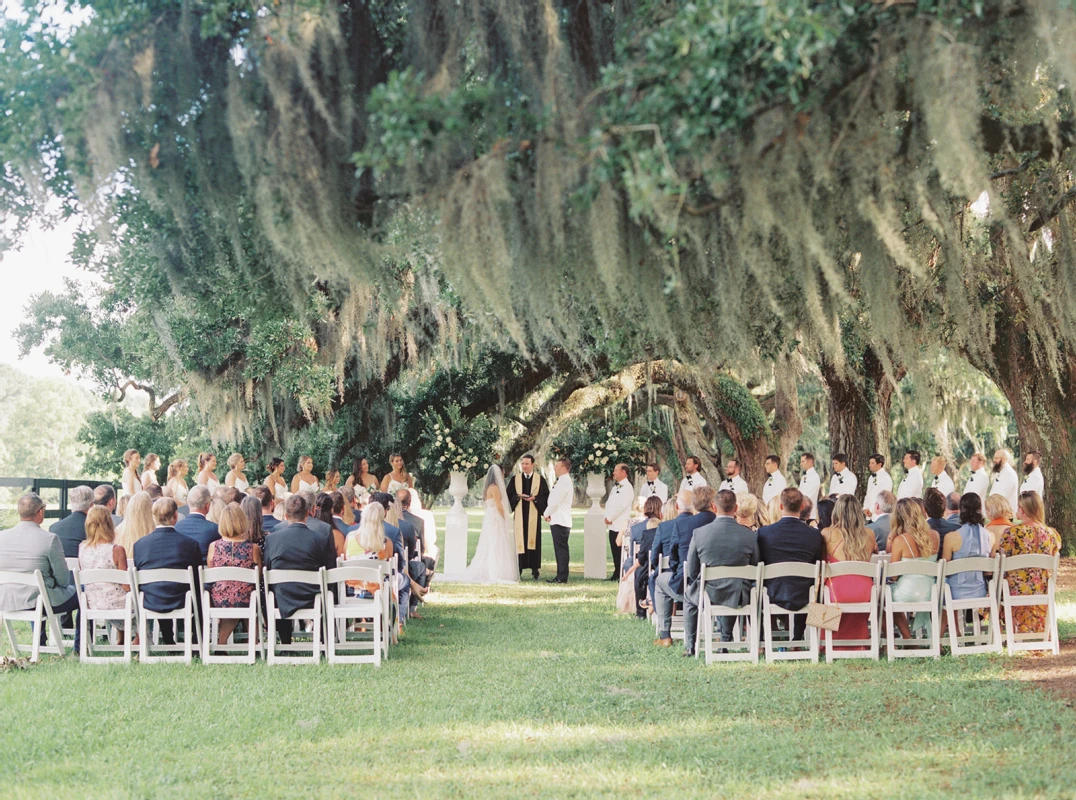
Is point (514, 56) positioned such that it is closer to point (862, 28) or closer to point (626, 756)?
point (862, 28)

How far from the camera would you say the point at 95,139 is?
14.6ft

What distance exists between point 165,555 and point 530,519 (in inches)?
316

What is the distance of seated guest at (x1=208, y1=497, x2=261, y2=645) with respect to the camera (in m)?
7.45

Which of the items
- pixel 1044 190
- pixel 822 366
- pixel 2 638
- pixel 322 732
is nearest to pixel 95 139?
pixel 322 732

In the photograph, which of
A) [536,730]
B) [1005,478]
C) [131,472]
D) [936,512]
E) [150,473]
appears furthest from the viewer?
[1005,478]

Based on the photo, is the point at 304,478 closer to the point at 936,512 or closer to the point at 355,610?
the point at 355,610

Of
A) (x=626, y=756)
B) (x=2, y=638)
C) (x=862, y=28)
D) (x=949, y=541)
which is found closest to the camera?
(x=862, y=28)

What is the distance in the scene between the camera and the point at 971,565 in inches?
285

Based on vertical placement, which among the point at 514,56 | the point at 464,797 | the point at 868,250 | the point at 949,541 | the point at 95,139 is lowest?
the point at 464,797

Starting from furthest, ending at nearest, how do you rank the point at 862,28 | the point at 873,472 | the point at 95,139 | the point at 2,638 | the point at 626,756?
the point at 873,472 < the point at 2,638 < the point at 626,756 < the point at 95,139 < the point at 862,28

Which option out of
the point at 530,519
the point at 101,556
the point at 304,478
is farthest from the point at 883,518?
the point at 304,478

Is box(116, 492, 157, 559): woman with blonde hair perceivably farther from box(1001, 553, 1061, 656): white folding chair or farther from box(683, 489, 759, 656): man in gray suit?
box(1001, 553, 1061, 656): white folding chair

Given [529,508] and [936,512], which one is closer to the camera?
[936,512]

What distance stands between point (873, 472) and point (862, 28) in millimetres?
9194
